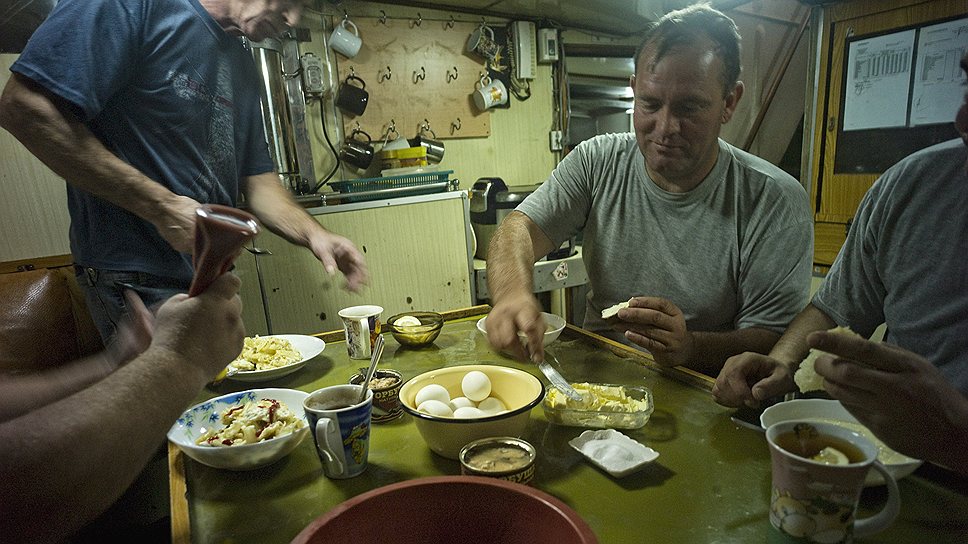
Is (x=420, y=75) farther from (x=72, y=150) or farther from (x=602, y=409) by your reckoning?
(x=602, y=409)

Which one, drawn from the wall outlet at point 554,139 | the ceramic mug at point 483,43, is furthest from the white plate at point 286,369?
the wall outlet at point 554,139

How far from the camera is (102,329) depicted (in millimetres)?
1768

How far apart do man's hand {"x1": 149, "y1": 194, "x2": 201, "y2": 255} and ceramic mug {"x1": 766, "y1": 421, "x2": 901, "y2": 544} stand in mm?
1445

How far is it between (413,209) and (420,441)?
2027 millimetres

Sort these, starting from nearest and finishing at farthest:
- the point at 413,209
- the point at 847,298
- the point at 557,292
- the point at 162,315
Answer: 1. the point at 162,315
2. the point at 847,298
3. the point at 413,209
4. the point at 557,292

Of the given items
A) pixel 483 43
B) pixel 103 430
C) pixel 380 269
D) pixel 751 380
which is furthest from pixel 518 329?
pixel 483 43

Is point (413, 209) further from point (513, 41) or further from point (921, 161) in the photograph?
point (921, 161)

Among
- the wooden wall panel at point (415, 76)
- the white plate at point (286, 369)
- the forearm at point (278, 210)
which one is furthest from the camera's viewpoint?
the wooden wall panel at point (415, 76)

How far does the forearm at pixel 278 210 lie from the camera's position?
1.81 meters

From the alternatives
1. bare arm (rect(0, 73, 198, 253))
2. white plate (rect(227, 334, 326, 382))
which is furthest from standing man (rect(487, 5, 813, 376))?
bare arm (rect(0, 73, 198, 253))

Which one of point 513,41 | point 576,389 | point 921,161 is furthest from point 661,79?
point 513,41

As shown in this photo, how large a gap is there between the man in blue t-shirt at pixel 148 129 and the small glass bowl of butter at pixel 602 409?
0.74m

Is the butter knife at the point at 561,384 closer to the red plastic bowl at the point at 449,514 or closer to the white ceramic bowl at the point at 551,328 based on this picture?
the white ceramic bowl at the point at 551,328

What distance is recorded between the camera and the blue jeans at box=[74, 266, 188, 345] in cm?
166
